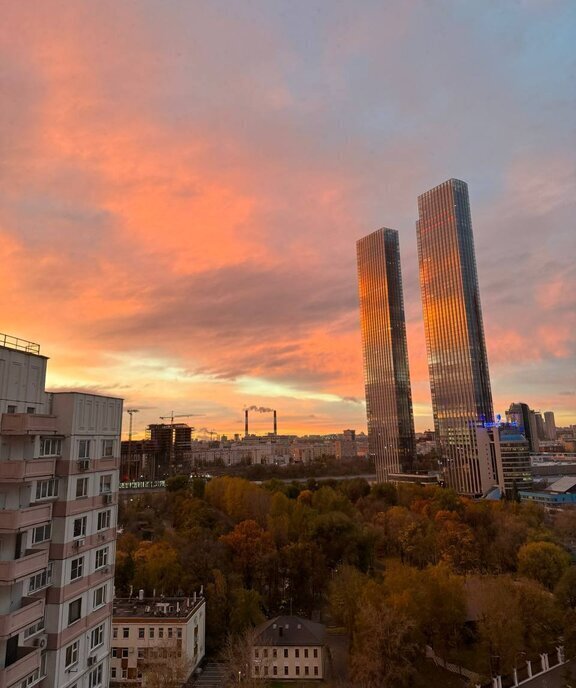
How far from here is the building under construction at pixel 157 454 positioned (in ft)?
507

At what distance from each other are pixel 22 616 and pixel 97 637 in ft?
19.6

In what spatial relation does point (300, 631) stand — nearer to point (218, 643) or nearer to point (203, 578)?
point (218, 643)

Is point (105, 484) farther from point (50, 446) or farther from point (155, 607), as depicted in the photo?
point (155, 607)

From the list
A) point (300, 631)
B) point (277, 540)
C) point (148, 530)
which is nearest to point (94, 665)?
point (300, 631)

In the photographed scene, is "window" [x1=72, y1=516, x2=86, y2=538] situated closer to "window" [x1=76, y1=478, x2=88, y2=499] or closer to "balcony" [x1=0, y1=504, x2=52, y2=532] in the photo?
"window" [x1=76, y1=478, x2=88, y2=499]

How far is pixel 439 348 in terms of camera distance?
126m

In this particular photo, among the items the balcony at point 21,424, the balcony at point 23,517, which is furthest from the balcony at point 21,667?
the balcony at point 21,424

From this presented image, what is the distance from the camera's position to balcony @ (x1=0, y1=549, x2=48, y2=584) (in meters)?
16.7

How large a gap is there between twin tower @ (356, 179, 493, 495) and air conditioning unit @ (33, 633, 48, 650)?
10626 cm

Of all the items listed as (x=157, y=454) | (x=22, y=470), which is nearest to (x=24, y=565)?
(x=22, y=470)

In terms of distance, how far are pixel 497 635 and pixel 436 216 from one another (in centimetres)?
11215

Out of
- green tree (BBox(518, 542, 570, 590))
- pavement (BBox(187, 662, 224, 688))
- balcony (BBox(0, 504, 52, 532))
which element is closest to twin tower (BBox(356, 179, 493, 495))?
green tree (BBox(518, 542, 570, 590))

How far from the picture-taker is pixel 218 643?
41.2 meters

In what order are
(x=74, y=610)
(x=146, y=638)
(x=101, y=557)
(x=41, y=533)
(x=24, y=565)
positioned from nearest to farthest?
1. (x=24, y=565)
2. (x=41, y=533)
3. (x=74, y=610)
4. (x=101, y=557)
5. (x=146, y=638)
